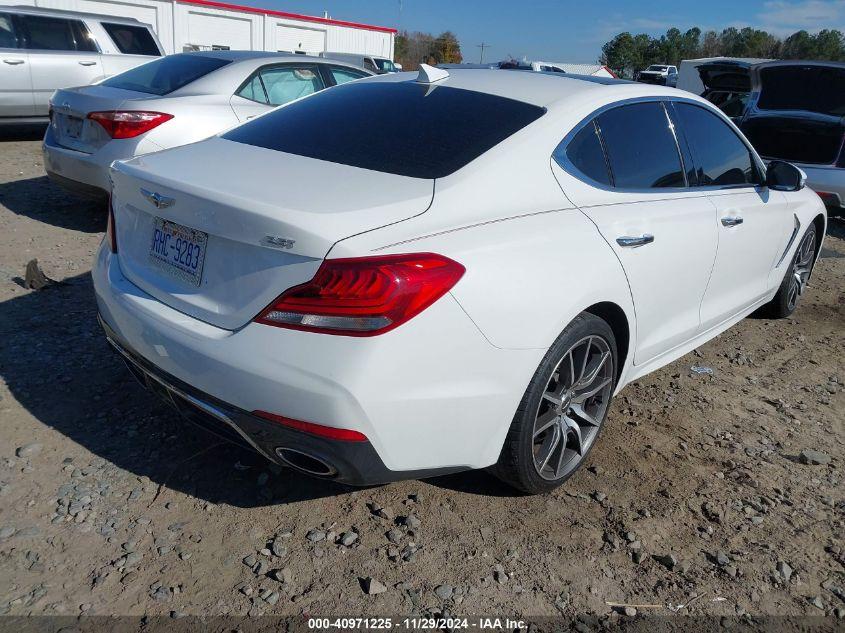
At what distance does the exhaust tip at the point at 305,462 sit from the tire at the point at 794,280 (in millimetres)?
3895

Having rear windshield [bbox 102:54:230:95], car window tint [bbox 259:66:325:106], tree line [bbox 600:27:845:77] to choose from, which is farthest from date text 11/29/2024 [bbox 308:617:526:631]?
tree line [bbox 600:27:845:77]

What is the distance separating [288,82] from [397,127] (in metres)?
4.16

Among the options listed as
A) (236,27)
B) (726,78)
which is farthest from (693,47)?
(726,78)

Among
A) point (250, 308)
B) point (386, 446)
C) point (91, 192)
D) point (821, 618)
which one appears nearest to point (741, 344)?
point (821, 618)

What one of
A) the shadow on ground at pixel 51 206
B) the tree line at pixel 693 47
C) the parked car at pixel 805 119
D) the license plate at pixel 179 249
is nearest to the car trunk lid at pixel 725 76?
the parked car at pixel 805 119

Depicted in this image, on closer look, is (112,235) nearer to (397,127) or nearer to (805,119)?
(397,127)

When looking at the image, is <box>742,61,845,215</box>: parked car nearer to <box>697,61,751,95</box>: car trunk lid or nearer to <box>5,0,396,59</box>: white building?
<box>697,61,751,95</box>: car trunk lid

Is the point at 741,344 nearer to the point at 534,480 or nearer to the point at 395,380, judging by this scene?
the point at 534,480

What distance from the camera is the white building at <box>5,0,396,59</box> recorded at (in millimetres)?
30284

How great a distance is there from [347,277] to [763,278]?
332 centimetres

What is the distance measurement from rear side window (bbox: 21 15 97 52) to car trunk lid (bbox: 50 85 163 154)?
4.36 m

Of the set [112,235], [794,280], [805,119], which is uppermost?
[805,119]

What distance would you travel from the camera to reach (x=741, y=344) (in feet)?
15.4

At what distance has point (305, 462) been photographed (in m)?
2.26
